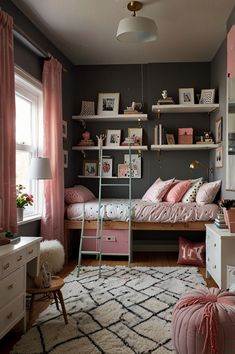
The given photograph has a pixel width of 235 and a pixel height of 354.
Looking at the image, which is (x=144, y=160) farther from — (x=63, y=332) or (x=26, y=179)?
(x=63, y=332)

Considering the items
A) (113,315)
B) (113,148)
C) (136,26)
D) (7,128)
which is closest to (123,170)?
(113,148)

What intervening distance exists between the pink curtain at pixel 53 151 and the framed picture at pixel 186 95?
1.97 meters

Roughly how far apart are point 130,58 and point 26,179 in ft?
8.31

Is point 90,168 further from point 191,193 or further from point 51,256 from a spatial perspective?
point 51,256

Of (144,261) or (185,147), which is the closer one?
(144,261)

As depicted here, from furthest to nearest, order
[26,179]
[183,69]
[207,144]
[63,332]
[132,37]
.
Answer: [183,69], [207,144], [26,179], [132,37], [63,332]

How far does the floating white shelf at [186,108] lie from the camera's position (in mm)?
4836

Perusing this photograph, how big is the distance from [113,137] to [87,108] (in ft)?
2.11

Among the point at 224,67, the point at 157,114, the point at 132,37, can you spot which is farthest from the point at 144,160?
the point at 132,37

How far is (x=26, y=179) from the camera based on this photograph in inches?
157

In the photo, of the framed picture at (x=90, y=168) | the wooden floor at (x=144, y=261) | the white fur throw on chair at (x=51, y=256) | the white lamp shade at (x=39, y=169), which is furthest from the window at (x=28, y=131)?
the framed picture at (x=90, y=168)

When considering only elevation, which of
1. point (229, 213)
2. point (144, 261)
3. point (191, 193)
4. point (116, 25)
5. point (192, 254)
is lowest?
point (144, 261)

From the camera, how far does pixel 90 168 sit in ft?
18.0

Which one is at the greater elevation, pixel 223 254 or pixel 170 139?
pixel 170 139
